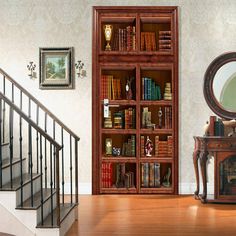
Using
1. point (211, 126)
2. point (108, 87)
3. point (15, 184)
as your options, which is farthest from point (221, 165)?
point (15, 184)

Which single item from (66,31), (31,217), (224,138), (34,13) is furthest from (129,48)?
(31,217)

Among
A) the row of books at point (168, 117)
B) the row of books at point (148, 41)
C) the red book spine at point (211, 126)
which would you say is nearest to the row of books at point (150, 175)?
the row of books at point (168, 117)

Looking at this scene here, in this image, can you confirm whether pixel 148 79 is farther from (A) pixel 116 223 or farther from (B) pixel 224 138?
(A) pixel 116 223

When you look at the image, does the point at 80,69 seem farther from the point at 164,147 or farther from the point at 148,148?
the point at 164,147

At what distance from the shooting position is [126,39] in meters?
8.05

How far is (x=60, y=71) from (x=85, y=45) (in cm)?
57

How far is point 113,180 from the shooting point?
321 inches

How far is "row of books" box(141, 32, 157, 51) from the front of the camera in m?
8.05

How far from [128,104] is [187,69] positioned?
1072 millimetres

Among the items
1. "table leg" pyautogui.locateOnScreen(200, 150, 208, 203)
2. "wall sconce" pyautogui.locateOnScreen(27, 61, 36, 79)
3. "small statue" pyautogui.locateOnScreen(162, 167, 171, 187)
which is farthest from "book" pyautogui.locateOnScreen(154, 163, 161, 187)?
"wall sconce" pyautogui.locateOnScreen(27, 61, 36, 79)

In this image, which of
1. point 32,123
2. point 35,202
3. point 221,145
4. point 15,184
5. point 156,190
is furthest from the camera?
point 156,190

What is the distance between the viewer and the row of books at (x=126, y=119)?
8.05 metres

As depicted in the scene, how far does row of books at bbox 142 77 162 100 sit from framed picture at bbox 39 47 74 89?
1132mm

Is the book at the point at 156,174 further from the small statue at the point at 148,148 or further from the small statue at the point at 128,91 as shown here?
the small statue at the point at 128,91
